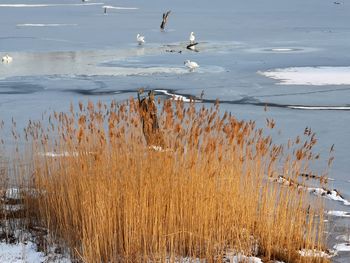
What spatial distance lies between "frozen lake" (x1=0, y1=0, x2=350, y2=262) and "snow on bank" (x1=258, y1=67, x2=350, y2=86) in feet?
0.09

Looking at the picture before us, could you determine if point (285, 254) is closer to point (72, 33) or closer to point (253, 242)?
point (253, 242)

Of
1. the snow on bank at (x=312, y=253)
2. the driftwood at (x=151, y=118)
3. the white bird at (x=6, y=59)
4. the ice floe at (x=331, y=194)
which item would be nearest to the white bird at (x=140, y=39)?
the white bird at (x=6, y=59)

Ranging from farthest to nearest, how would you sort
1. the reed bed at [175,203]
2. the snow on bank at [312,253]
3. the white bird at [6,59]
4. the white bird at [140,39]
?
the white bird at [140,39], the white bird at [6,59], the snow on bank at [312,253], the reed bed at [175,203]

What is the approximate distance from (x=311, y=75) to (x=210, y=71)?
286 cm

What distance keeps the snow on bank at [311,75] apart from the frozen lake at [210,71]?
0.03 metres

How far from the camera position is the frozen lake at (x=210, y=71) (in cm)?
1251

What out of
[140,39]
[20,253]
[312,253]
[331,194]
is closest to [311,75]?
[140,39]

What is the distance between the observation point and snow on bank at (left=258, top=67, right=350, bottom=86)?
16.9m

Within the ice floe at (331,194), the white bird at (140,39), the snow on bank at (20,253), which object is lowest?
the snow on bank at (20,253)

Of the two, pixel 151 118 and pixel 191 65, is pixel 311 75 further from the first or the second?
pixel 151 118

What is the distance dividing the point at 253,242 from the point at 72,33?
27.3 metres

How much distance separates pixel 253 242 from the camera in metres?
5.63

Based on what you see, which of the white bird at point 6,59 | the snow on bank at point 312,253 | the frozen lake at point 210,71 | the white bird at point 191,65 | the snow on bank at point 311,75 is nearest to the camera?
the snow on bank at point 312,253

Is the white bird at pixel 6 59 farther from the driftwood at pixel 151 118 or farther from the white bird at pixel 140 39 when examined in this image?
the driftwood at pixel 151 118
